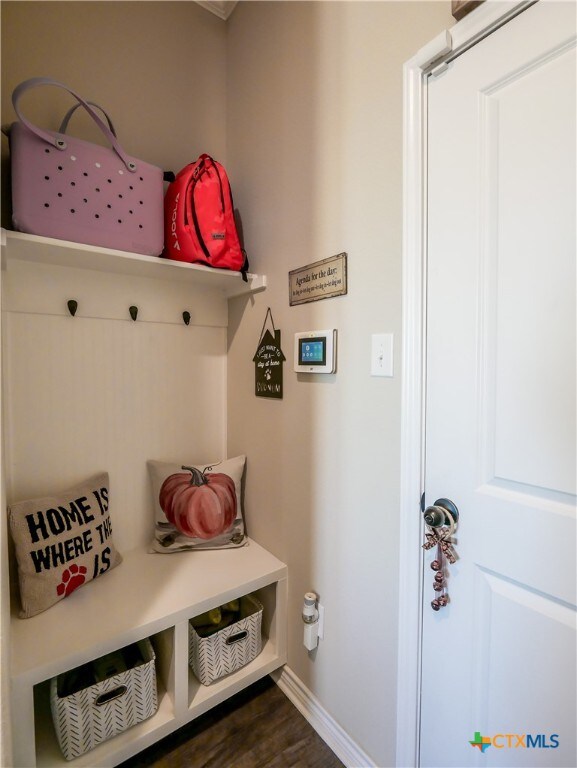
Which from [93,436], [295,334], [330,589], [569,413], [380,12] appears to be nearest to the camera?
[569,413]

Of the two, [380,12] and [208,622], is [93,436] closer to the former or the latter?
[208,622]

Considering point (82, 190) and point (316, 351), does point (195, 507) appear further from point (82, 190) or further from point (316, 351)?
point (82, 190)

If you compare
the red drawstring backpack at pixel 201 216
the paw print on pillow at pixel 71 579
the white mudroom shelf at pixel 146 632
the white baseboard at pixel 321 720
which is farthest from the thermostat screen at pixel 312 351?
the white baseboard at pixel 321 720

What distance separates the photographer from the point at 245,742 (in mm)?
1214

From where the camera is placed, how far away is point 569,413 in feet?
2.24

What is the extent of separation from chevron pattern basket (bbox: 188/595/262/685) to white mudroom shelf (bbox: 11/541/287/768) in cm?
4

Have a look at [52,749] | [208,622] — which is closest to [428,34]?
[208,622]

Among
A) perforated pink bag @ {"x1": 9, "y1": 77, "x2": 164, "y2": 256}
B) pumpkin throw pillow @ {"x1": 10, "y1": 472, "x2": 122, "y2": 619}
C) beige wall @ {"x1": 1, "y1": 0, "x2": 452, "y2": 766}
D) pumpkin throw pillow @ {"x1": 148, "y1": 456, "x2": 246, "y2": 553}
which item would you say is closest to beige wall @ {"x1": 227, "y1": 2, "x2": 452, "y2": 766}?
beige wall @ {"x1": 1, "y1": 0, "x2": 452, "y2": 766}

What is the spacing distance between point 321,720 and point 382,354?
4.30 feet

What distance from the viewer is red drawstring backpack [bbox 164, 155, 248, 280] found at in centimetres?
136

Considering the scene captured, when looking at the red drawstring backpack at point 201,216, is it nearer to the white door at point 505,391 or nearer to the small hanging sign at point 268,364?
the small hanging sign at point 268,364

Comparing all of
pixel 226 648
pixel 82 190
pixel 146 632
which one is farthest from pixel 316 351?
pixel 226 648

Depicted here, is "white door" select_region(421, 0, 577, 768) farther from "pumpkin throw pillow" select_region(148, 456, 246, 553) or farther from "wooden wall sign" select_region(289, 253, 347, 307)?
"pumpkin throw pillow" select_region(148, 456, 246, 553)

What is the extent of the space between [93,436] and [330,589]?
1.10 meters
